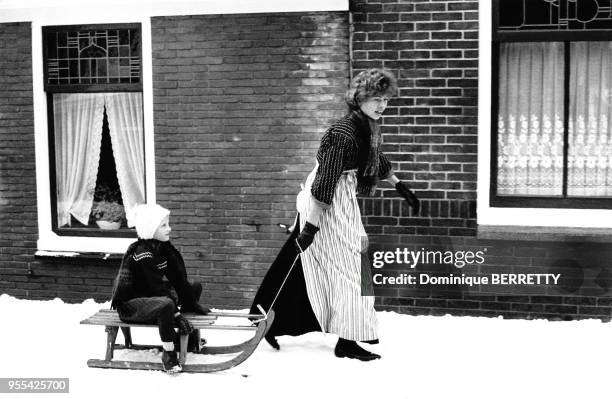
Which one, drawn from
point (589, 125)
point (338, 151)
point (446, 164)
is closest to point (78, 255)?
point (338, 151)

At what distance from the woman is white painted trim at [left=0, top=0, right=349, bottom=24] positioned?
69.1 inches

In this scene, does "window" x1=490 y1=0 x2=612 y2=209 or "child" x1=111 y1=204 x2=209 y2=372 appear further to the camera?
"window" x1=490 y1=0 x2=612 y2=209

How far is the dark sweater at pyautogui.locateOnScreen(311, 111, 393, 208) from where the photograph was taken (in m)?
5.67

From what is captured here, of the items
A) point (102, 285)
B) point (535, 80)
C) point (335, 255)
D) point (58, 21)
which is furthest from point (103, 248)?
point (535, 80)

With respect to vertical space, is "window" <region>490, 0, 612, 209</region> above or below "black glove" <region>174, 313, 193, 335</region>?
above

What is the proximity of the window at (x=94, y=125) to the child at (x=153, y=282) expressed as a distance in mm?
2332

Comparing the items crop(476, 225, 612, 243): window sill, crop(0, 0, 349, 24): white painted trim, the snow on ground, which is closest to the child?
the snow on ground

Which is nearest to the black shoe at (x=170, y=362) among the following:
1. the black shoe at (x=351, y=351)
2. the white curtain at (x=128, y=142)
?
the black shoe at (x=351, y=351)

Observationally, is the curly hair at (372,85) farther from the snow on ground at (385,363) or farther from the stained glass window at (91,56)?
the stained glass window at (91,56)

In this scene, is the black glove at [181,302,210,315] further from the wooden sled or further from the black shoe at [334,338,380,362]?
the black shoe at [334,338,380,362]

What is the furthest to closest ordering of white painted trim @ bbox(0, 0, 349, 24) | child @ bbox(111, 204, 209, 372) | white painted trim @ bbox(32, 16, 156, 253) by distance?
white painted trim @ bbox(32, 16, 156, 253) < white painted trim @ bbox(0, 0, 349, 24) < child @ bbox(111, 204, 209, 372)

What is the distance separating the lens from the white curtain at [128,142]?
318 inches

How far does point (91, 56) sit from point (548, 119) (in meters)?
4.34

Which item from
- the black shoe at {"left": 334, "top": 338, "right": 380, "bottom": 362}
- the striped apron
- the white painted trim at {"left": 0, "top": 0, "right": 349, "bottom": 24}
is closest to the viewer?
the striped apron
